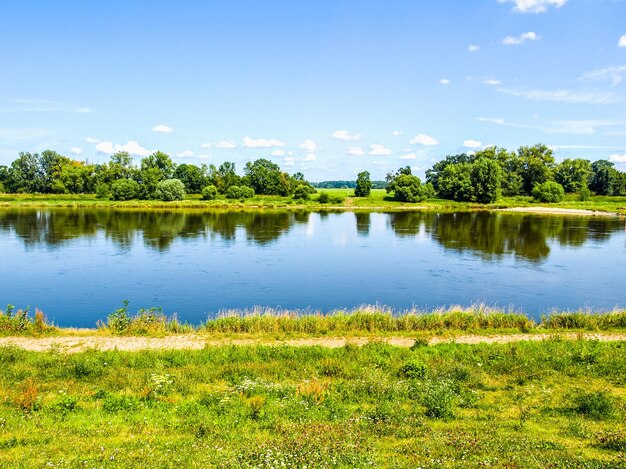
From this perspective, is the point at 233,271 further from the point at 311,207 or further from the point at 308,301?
the point at 311,207

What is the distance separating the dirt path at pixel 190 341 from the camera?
60.5ft

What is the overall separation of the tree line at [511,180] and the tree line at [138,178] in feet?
97.1

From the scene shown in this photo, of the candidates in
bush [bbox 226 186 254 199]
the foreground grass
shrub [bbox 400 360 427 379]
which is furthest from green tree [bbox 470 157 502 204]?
shrub [bbox 400 360 427 379]

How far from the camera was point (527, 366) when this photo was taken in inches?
609

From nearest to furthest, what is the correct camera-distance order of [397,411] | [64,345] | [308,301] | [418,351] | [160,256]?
[397,411]
[418,351]
[64,345]
[308,301]
[160,256]

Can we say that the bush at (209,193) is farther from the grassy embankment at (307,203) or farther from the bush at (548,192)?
the bush at (548,192)

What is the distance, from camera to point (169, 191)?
11638 cm

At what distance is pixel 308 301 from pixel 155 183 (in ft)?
329

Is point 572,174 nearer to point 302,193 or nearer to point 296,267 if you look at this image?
point 302,193

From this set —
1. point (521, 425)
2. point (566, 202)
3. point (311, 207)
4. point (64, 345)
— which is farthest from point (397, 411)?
point (566, 202)

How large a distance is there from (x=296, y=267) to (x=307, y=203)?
83.2 m

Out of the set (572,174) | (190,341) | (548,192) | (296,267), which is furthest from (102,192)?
(572,174)

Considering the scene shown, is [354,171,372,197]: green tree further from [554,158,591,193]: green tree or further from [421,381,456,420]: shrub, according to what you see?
[421,381,456,420]: shrub

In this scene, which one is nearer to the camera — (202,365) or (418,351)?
(202,365)
